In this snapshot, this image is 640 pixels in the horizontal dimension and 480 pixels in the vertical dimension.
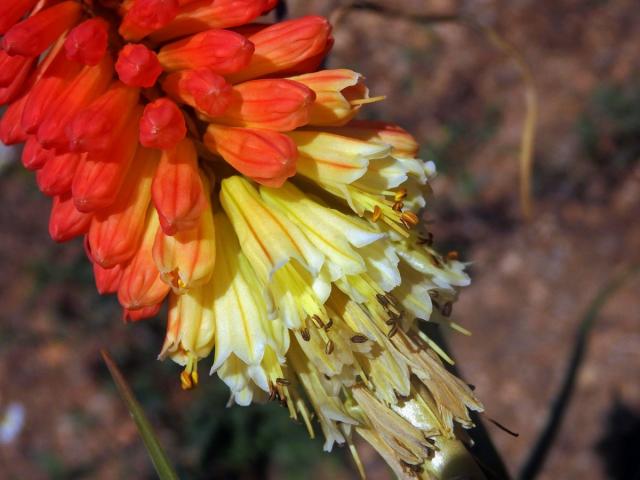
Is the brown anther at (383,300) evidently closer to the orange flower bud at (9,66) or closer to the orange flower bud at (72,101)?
the orange flower bud at (72,101)

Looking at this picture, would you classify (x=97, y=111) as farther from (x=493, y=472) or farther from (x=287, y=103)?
(x=493, y=472)

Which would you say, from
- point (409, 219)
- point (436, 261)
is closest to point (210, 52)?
point (409, 219)

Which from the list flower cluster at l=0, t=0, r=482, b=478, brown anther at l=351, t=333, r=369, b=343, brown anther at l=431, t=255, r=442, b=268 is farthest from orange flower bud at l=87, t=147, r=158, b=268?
brown anther at l=431, t=255, r=442, b=268

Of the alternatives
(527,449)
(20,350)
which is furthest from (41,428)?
(527,449)

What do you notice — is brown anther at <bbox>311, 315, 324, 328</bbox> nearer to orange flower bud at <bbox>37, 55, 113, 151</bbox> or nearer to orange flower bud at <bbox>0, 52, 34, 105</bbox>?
orange flower bud at <bbox>37, 55, 113, 151</bbox>

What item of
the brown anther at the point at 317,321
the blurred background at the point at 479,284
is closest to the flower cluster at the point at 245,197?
the brown anther at the point at 317,321

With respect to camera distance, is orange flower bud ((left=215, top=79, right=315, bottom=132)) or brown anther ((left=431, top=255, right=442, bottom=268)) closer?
orange flower bud ((left=215, top=79, right=315, bottom=132))
